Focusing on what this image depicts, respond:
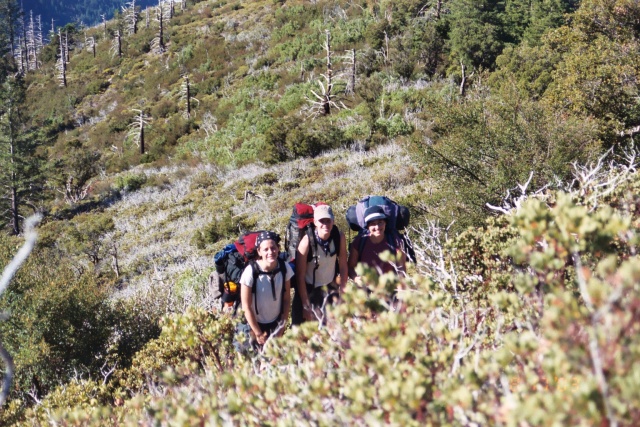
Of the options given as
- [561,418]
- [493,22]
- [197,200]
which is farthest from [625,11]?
[493,22]

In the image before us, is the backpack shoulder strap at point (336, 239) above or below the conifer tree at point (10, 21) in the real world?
below

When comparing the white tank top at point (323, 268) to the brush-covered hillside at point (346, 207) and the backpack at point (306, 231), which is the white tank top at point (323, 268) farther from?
the brush-covered hillside at point (346, 207)

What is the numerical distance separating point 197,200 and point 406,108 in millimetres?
8949

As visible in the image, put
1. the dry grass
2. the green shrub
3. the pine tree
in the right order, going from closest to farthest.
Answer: the dry grass, the green shrub, the pine tree

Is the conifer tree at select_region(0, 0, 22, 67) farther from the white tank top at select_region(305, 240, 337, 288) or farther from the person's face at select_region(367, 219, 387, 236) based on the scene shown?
the person's face at select_region(367, 219, 387, 236)

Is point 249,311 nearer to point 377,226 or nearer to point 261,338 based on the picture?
point 261,338

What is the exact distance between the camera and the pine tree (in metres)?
21.4

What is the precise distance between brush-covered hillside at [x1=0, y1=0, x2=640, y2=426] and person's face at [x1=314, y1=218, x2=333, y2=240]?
720 millimetres

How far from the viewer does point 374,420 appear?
1.45 metres

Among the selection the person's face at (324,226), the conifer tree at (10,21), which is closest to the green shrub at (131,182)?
the person's face at (324,226)

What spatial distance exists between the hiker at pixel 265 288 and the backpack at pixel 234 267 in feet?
0.06

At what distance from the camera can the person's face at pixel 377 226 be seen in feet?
11.9

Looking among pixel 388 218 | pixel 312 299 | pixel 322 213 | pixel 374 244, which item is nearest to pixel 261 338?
pixel 312 299

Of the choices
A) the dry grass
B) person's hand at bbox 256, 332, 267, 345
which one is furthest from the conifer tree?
person's hand at bbox 256, 332, 267, 345
